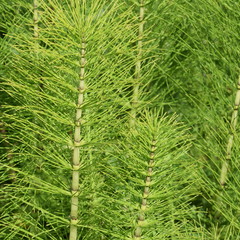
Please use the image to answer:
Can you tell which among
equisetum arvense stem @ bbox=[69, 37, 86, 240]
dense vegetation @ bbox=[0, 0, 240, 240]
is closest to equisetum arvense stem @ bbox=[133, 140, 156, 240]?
dense vegetation @ bbox=[0, 0, 240, 240]

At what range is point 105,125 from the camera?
9.11 feet

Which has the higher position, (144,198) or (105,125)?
(105,125)

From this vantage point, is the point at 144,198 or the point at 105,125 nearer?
the point at 144,198

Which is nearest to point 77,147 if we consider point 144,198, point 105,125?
point 105,125

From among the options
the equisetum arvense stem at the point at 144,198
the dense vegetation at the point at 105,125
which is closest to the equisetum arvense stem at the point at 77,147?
the dense vegetation at the point at 105,125

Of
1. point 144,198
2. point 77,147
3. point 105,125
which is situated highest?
point 105,125

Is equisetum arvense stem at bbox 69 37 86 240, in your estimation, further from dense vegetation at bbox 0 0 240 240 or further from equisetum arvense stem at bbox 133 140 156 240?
equisetum arvense stem at bbox 133 140 156 240

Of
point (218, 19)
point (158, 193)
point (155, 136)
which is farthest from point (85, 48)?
point (218, 19)

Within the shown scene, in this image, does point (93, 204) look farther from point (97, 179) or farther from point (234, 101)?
point (234, 101)

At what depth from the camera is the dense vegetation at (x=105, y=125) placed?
8.32ft

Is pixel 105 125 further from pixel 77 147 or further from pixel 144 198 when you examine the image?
pixel 144 198

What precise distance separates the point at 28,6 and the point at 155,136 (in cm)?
162

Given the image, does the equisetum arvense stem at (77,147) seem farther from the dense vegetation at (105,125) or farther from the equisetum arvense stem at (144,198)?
the equisetum arvense stem at (144,198)

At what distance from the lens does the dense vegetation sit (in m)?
2.54
